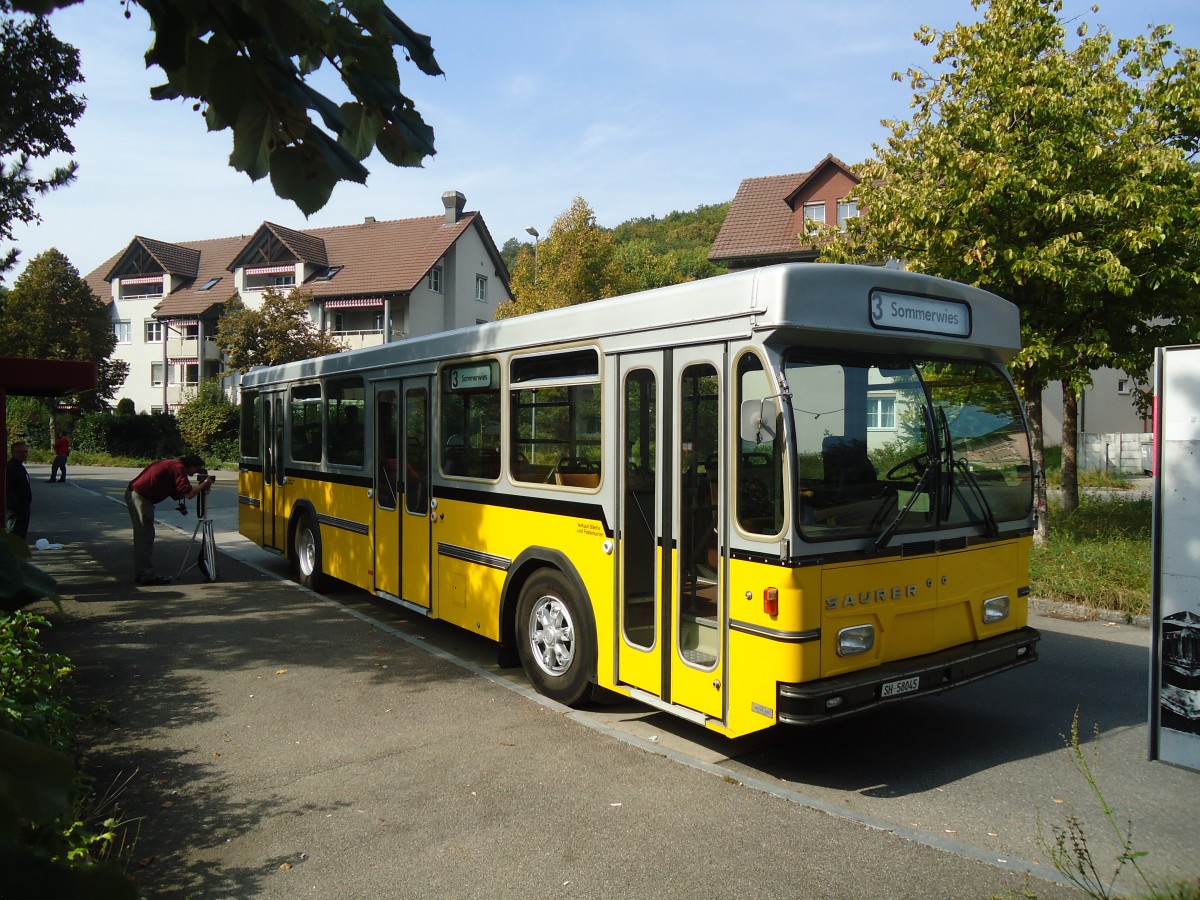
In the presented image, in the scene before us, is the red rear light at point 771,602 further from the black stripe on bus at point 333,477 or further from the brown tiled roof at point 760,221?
the brown tiled roof at point 760,221

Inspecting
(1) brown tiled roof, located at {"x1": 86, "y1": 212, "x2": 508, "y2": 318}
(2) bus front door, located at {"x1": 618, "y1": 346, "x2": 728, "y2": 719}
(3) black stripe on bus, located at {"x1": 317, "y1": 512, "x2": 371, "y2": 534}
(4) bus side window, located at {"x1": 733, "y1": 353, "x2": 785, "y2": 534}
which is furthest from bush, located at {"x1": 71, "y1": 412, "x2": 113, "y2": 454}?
(4) bus side window, located at {"x1": 733, "y1": 353, "x2": 785, "y2": 534}

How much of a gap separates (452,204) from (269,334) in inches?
497

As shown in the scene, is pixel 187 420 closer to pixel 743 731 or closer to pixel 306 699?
pixel 306 699

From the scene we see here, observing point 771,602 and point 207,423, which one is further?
point 207,423

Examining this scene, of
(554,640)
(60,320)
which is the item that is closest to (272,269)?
(60,320)

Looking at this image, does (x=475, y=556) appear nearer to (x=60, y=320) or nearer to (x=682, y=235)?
(x=60, y=320)

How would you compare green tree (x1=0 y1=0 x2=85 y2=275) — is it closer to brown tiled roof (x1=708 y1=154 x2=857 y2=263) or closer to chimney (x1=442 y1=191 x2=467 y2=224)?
brown tiled roof (x1=708 y1=154 x2=857 y2=263)

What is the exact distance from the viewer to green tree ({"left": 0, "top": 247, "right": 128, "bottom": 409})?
149ft

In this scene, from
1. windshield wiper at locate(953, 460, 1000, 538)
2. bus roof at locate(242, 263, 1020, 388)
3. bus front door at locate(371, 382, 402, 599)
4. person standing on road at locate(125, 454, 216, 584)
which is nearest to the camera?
bus roof at locate(242, 263, 1020, 388)

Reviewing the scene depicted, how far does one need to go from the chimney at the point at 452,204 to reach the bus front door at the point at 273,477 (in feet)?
120

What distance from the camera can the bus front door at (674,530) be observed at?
5.59m

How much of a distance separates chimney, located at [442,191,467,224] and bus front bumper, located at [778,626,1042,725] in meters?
44.8

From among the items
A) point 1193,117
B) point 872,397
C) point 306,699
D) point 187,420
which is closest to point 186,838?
point 306,699

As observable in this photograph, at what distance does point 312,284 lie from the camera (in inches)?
1871
